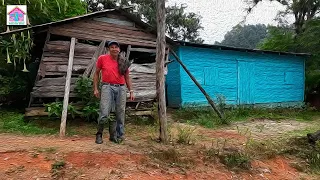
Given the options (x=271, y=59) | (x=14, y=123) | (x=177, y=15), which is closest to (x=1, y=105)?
(x=14, y=123)

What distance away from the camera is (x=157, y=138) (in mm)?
5902

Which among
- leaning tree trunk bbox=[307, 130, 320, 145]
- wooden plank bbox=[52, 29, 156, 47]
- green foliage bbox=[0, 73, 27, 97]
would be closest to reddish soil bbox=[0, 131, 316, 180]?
leaning tree trunk bbox=[307, 130, 320, 145]

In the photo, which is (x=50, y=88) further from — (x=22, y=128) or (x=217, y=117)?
(x=217, y=117)

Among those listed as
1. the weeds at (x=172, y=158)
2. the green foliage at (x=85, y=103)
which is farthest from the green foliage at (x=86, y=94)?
the weeds at (x=172, y=158)

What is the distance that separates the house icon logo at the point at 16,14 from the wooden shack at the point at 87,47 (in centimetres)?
73

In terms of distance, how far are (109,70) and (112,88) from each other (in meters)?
0.31

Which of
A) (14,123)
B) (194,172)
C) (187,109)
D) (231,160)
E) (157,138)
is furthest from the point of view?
(187,109)

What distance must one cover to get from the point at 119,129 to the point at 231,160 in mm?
2007

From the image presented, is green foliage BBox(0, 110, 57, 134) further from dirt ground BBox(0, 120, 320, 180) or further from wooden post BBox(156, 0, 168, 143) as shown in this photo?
wooden post BBox(156, 0, 168, 143)

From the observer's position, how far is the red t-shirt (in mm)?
5117

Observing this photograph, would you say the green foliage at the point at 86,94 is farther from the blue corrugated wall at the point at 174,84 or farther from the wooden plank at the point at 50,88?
the blue corrugated wall at the point at 174,84

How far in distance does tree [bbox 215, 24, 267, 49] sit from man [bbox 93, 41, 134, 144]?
132 feet

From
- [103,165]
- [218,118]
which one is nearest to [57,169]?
[103,165]

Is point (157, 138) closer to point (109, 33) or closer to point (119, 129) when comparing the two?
point (119, 129)
